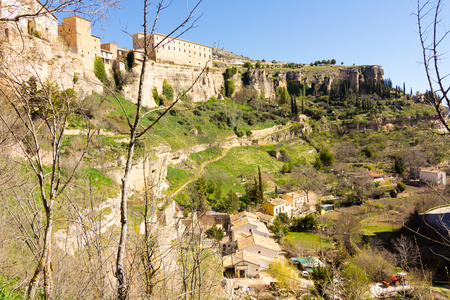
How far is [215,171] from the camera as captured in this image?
24.8 metres

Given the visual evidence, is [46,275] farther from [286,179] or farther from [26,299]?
[286,179]

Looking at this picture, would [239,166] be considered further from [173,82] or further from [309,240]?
[173,82]

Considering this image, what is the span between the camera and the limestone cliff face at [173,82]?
93.7ft

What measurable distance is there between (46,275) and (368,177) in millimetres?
31005

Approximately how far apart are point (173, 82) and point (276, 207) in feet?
69.2

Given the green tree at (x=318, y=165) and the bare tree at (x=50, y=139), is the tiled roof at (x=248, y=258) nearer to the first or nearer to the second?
the bare tree at (x=50, y=139)

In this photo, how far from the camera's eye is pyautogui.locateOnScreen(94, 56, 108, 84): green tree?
2519 centimetres

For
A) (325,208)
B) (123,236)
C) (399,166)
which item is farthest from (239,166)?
(123,236)

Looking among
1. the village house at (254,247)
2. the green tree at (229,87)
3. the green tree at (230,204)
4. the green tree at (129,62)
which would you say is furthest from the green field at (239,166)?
the green tree at (229,87)

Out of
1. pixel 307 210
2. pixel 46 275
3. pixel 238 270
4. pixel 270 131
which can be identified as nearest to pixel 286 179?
pixel 307 210

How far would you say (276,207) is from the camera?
2248 centimetres

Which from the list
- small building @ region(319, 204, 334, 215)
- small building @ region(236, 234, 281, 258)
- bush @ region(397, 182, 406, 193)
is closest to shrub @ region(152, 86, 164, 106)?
small building @ region(236, 234, 281, 258)

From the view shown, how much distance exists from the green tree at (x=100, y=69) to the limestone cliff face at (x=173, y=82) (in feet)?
8.75

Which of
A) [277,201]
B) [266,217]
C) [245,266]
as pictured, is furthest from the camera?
[277,201]
